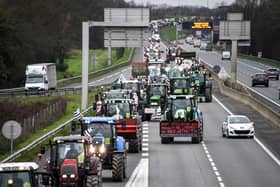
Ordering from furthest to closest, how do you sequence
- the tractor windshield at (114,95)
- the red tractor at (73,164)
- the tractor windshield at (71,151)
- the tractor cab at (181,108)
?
the tractor windshield at (114,95)
the tractor cab at (181,108)
the tractor windshield at (71,151)
the red tractor at (73,164)

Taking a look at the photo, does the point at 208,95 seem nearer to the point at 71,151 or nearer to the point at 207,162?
the point at 207,162

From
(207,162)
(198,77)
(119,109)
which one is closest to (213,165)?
(207,162)

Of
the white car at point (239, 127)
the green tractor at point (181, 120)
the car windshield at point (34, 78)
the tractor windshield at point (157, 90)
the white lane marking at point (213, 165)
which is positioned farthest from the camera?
the car windshield at point (34, 78)

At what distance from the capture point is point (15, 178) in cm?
1948

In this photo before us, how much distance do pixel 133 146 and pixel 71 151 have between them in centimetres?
1675

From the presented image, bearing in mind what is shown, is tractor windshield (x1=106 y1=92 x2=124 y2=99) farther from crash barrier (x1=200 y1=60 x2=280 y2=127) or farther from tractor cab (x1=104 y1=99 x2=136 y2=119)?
crash barrier (x1=200 y1=60 x2=280 y2=127)

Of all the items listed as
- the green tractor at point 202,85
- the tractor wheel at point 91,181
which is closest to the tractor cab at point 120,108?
the tractor wheel at point 91,181

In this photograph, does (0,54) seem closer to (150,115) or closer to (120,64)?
(150,115)

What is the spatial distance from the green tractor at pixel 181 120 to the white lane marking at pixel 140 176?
6141 mm

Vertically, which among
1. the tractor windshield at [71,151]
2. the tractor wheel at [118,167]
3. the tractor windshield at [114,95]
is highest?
the tractor windshield at [71,151]

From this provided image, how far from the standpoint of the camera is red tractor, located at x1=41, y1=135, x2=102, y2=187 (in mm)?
24344

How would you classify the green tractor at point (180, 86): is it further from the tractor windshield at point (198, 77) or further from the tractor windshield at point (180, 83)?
the tractor windshield at point (198, 77)

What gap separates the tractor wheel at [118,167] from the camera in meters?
30.3

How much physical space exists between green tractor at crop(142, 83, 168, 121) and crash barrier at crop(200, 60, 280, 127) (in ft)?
21.7
